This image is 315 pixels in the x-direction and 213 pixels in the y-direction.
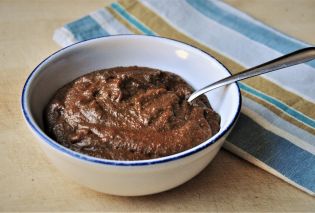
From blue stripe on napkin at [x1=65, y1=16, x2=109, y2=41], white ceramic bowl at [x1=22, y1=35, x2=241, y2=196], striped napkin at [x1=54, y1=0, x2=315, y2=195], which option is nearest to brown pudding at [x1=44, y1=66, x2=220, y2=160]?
white ceramic bowl at [x1=22, y1=35, x2=241, y2=196]

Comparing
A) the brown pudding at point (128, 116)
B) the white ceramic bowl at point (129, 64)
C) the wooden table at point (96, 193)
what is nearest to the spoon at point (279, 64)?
the white ceramic bowl at point (129, 64)

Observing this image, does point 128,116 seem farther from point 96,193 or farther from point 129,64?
point 129,64

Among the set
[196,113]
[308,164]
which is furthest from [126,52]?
[308,164]

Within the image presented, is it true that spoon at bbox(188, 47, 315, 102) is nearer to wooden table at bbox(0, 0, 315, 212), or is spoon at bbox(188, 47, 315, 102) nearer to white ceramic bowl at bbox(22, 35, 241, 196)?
white ceramic bowl at bbox(22, 35, 241, 196)

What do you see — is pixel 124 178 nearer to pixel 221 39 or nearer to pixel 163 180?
pixel 163 180

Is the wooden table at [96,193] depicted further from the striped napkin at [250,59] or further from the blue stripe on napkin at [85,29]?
the blue stripe on napkin at [85,29]
